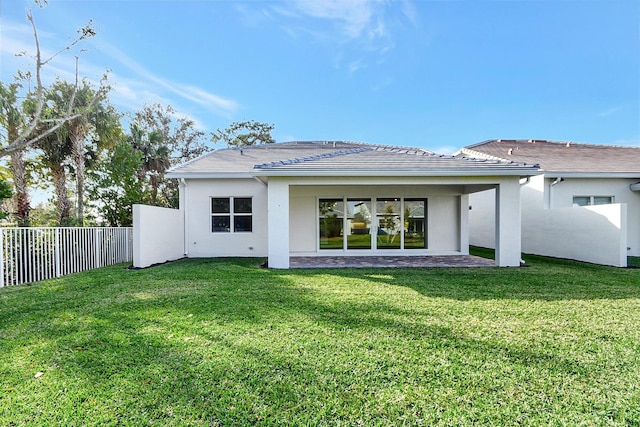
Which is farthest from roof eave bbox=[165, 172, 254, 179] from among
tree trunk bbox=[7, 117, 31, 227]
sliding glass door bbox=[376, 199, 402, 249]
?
tree trunk bbox=[7, 117, 31, 227]

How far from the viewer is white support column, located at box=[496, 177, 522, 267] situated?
31.2 ft

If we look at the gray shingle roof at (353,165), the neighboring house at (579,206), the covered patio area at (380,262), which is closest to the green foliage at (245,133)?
the gray shingle roof at (353,165)

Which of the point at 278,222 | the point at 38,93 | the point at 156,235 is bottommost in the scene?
the point at 156,235

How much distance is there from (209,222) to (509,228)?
36.2ft

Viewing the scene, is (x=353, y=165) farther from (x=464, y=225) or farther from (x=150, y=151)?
(x=150, y=151)

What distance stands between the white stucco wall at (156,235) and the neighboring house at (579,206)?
537 inches

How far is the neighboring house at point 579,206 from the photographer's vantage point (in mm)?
9984

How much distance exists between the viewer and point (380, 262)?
10.7 meters

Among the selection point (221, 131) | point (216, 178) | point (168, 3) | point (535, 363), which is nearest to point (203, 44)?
point (168, 3)

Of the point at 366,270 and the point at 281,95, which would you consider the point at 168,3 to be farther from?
the point at 366,270

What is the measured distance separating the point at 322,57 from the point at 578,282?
1605 cm

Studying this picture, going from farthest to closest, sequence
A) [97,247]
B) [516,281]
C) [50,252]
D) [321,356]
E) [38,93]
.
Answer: [97,247] → [50,252] → [38,93] → [516,281] → [321,356]

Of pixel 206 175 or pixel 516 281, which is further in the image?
pixel 206 175

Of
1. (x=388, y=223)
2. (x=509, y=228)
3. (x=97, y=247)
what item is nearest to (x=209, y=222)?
(x=97, y=247)
